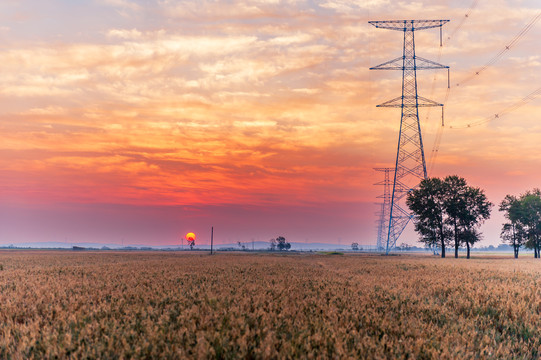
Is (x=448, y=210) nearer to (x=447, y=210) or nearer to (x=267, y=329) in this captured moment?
(x=447, y=210)

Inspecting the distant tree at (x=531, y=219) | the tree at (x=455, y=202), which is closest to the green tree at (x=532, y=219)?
the distant tree at (x=531, y=219)

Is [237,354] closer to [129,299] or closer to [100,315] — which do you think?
[100,315]

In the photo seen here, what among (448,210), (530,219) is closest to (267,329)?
(448,210)

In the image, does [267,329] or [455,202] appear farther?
[455,202]

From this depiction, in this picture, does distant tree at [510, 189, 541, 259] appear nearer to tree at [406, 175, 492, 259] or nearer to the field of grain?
tree at [406, 175, 492, 259]

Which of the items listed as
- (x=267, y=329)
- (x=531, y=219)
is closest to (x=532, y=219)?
(x=531, y=219)

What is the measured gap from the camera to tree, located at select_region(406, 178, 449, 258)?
7425cm

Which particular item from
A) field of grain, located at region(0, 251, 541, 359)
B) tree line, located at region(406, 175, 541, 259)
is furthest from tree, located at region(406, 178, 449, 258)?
field of grain, located at region(0, 251, 541, 359)

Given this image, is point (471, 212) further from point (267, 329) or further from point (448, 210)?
point (267, 329)

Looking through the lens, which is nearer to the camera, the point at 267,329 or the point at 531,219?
the point at 267,329

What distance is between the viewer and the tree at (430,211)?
2923 inches

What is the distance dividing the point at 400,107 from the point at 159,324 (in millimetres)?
69406

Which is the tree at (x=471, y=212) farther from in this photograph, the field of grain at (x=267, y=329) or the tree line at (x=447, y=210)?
the field of grain at (x=267, y=329)

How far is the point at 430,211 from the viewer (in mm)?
74562
